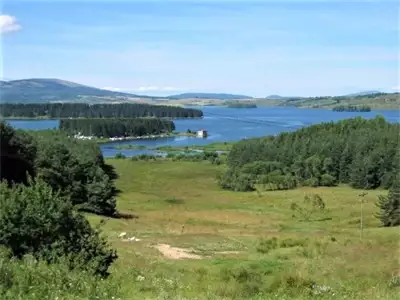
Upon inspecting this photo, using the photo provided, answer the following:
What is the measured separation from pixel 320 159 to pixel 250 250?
77.3m

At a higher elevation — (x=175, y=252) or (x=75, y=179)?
(x=75, y=179)

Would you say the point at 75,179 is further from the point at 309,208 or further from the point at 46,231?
the point at 46,231

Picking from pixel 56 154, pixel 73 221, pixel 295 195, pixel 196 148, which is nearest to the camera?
pixel 73 221

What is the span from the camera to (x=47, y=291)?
8742 millimetres

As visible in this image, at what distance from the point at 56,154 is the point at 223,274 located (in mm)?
34521

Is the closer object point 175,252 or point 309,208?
point 175,252

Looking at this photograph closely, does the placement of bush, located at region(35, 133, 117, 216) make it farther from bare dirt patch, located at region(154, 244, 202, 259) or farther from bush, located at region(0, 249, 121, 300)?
bush, located at region(0, 249, 121, 300)

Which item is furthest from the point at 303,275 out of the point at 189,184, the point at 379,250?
the point at 189,184

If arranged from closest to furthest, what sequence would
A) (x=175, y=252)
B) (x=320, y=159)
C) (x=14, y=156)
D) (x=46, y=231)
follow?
(x=46, y=231), (x=175, y=252), (x=14, y=156), (x=320, y=159)

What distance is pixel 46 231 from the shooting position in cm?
1459

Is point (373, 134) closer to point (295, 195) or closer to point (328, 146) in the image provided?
point (328, 146)

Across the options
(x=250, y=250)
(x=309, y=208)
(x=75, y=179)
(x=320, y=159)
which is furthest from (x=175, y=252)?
(x=320, y=159)

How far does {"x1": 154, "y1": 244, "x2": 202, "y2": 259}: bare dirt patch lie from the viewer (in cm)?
2562

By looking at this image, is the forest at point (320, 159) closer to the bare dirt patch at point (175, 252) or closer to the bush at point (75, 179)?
the bush at point (75, 179)
